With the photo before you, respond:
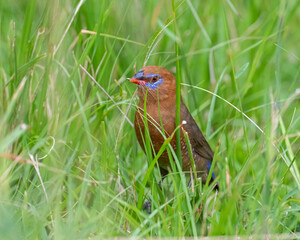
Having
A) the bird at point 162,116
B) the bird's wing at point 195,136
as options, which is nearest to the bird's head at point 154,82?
the bird at point 162,116

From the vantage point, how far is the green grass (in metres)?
2.73

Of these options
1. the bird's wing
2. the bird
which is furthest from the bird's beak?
the bird's wing

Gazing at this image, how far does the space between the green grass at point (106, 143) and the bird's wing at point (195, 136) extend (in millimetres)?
66

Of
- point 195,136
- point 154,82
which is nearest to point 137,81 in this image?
point 154,82

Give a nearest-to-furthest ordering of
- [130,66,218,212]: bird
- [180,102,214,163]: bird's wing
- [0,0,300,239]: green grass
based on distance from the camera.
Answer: [0,0,300,239]: green grass → [130,66,218,212]: bird → [180,102,214,163]: bird's wing

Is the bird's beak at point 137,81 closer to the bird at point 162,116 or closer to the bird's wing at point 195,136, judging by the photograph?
the bird at point 162,116

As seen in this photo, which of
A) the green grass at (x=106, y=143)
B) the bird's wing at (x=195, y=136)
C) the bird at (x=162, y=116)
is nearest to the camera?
the green grass at (x=106, y=143)

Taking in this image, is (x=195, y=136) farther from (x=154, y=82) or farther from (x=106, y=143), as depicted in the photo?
(x=106, y=143)

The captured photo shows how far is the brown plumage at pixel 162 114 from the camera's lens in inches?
140

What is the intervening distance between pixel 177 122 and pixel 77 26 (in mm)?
1103

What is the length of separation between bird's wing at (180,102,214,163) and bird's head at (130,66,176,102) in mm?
129

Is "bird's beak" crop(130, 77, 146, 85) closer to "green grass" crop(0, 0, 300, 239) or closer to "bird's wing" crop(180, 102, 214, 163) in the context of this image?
"green grass" crop(0, 0, 300, 239)

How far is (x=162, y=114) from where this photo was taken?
3.62m

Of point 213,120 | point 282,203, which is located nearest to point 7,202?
point 282,203
